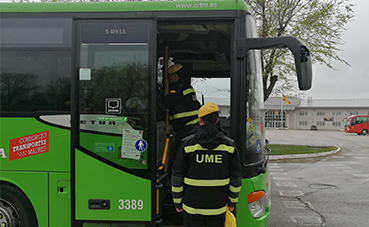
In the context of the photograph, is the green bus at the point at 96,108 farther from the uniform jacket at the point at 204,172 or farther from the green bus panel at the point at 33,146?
the uniform jacket at the point at 204,172

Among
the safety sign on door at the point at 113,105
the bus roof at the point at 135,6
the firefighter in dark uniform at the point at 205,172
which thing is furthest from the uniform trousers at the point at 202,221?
the bus roof at the point at 135,6

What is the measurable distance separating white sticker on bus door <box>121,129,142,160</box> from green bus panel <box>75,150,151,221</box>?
0.22 metres

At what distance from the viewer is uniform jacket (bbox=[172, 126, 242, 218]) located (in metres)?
2.93

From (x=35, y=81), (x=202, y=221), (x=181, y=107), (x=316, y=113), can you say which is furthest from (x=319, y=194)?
(x=316, y=113)

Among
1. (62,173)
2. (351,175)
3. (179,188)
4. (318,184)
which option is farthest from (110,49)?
(351,175)

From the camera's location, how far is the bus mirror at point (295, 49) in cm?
332

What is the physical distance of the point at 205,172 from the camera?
2.94 metres

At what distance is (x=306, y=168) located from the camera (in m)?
12.0

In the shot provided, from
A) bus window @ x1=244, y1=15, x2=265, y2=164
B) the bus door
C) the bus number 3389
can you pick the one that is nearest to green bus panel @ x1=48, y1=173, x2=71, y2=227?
the bus door

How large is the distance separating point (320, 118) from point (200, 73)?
73648 mm

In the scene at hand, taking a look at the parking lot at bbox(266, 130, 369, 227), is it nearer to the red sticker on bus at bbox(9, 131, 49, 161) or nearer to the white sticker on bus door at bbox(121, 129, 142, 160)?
the white sticker on bus door at bbox(121, 129, 142, 160)

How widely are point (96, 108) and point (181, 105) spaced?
1.21 metres

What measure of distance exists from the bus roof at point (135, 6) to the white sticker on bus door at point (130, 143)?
4.73 ft

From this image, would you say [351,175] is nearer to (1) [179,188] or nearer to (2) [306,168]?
(2) [306,168]
